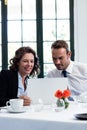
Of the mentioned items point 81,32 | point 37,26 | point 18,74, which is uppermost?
point 37,26

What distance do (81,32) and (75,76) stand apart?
2.54 meters

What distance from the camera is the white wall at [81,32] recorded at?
5.45 meters

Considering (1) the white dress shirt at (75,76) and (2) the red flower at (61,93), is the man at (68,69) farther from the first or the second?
(2) the red flower at (61,93)

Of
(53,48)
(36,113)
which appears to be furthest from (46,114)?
(53,48)

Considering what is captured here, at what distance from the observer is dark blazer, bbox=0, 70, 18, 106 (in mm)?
2648

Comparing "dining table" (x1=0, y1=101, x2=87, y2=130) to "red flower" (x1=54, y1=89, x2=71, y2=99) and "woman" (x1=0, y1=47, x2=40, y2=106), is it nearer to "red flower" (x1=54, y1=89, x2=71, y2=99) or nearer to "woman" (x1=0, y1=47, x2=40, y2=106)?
"red flower" (x1=54, y1=89, x2=71, y2=99)

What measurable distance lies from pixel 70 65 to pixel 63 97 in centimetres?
92

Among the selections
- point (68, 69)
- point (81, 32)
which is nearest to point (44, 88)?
point (68, 69)

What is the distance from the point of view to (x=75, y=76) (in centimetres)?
303

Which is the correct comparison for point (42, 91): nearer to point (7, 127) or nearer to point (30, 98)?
point (30, 98)

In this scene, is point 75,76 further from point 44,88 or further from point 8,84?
point 44,88

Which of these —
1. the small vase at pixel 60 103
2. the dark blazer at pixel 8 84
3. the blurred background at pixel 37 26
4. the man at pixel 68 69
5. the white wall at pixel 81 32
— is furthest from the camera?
the blurred background at pixel 37 26

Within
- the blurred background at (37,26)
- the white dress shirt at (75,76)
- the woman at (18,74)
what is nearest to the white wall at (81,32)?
the blurred background at (37,26)

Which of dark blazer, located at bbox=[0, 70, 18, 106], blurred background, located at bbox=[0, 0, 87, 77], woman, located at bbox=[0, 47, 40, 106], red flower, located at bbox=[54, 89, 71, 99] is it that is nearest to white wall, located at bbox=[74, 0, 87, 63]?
blurred background, located at bbox=[0, 0, 87, 77]
